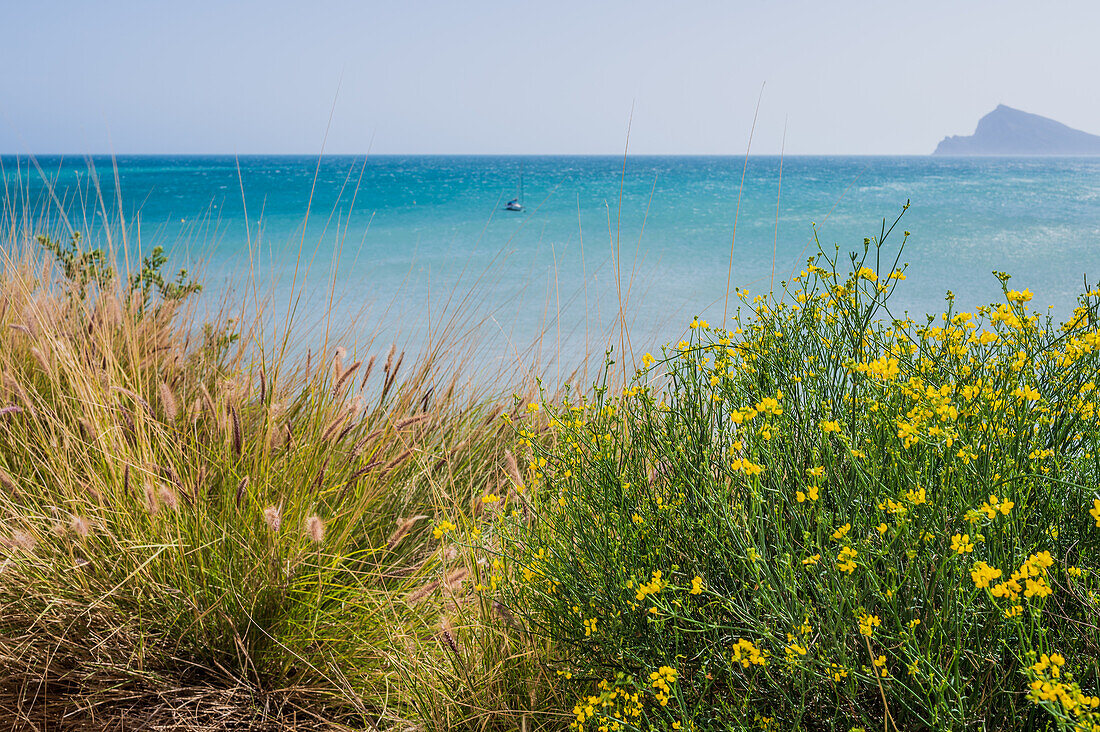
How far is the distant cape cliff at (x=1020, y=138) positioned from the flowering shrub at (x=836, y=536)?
15917 centimetres

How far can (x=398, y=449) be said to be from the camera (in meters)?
2.22

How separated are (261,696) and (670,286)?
10791 millimetres

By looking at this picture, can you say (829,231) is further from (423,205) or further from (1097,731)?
(1097,731)

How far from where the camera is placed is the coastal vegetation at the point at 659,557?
919mm

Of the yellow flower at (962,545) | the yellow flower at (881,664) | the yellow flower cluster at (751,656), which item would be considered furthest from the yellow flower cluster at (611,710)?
the yellow flower at (962,545)

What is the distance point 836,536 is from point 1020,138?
536 ft

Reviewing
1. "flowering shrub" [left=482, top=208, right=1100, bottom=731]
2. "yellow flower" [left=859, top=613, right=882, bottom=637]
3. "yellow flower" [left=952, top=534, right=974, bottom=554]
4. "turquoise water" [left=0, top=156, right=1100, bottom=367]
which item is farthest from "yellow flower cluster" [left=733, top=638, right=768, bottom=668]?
"turquoise water" [left=0, top=156, right=1100, bottom=367]

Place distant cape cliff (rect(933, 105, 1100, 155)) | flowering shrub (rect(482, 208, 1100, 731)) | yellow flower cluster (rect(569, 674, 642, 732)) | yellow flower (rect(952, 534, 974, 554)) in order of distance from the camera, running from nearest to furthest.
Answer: yellow flower (rect(952, 534, 974, 554))
flowering shrub (rect(482, 208, 1100, 731))
yellow flower cluster (rect(569, 674, 642, 732))
distant cape cliff (rect(933, 105, 1100, 155))

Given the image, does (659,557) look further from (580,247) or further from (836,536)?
(580,247)

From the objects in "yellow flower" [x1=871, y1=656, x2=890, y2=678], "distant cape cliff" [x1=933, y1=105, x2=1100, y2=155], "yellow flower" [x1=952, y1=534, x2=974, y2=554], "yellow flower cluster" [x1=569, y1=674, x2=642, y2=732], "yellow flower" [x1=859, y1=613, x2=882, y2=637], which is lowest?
"yellow flower cluster" [x1=569, y1=674, x2=642, y2=732]

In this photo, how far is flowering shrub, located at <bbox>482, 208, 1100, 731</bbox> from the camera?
88cm

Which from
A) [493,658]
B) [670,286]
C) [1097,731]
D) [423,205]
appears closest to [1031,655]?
[1097,731]

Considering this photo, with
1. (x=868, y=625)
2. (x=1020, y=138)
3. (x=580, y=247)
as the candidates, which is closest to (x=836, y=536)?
(x=868, y=625)

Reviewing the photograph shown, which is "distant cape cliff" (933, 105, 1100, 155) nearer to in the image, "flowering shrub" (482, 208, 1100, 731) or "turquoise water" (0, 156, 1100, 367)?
"turquoise water" (0, 156, 1100, 367)
